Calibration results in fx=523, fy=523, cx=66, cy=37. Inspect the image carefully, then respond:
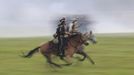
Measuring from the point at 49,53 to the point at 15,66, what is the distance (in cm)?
447

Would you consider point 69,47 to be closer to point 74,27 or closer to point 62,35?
point 62,35

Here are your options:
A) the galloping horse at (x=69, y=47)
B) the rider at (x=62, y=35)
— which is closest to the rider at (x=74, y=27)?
the galloping horse at (x=69, y=47)

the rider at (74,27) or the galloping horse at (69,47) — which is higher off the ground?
the rider at (74,27)

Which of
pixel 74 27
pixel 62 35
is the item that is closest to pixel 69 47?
pixel 62 35

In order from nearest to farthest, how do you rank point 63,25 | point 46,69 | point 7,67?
point 63,25 → point 46,69 → point 7,67

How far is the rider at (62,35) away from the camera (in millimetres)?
23766

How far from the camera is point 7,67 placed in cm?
2795

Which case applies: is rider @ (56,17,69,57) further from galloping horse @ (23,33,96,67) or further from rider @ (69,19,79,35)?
rider @ (69,19,79,35)

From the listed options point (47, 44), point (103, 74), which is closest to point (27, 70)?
point (47, 44)

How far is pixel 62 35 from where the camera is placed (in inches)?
945

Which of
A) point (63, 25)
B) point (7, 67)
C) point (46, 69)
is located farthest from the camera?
point (7, 67)

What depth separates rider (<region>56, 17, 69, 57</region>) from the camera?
23.8 m

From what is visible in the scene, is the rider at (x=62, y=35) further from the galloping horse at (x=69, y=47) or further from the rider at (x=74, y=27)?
the rider at (x=74, y=27)

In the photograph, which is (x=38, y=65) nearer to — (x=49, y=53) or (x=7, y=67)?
(x=7, y=67)
